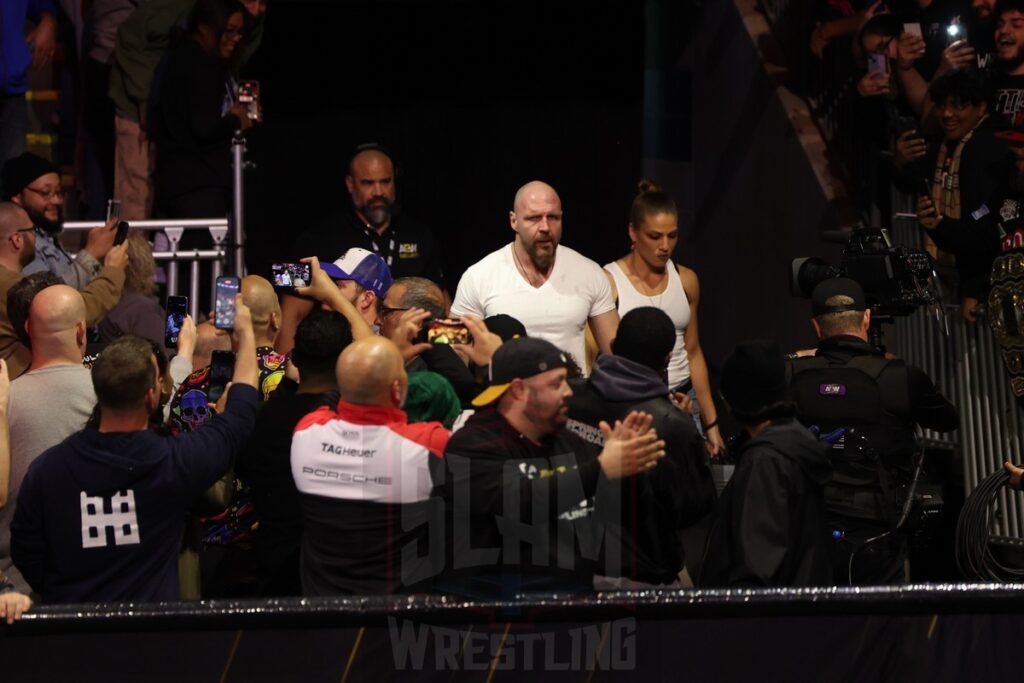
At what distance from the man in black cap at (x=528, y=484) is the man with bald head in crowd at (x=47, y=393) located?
138cm

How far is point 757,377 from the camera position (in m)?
4.17

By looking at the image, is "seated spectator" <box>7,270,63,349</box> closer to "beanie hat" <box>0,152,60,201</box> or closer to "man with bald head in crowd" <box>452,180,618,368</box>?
"beanie hat" <box>0,152,60,201</box>

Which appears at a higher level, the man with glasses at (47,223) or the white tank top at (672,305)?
the man with glasses at (47,223)

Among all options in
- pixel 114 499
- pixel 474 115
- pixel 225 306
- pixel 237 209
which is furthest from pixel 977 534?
pixel 474 115

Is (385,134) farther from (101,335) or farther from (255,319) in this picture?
(255,319)

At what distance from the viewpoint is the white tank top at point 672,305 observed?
255 inches

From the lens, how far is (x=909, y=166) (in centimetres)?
707

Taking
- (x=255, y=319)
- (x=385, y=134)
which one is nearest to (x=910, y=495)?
(x=255, y=319)

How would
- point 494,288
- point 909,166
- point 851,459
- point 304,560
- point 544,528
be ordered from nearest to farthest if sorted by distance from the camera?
point 544,528
point 304,560
point 851,459
point 494,288
point 909,166

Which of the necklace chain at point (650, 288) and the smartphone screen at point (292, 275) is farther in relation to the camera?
the necklace chain at point (650, 288)

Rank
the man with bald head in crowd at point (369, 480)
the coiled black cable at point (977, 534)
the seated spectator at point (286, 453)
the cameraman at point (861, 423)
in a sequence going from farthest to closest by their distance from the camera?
the coiled black cable at point (977, 534)
the cameraman at point (861, 423)
the seated spectator at point (286, 453)
the man with bald head in crowd at point (369, 480)

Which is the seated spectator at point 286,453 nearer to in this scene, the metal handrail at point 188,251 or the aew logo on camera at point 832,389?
the aew logo on camera at point 832,389

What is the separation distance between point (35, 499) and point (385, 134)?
20.7 feet

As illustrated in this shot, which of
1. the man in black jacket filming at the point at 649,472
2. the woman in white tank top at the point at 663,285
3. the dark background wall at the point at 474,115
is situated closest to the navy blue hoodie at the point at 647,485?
the man in black jacket filming at the point at 649,472
